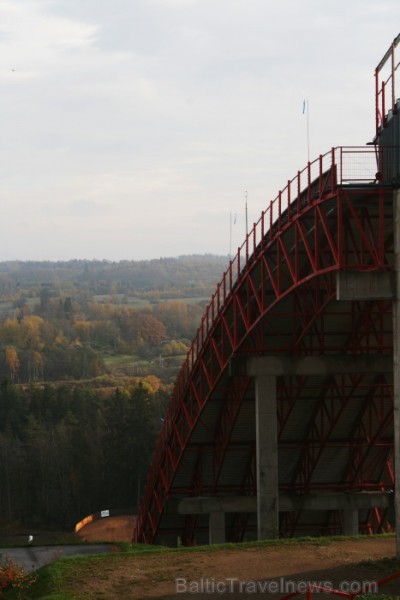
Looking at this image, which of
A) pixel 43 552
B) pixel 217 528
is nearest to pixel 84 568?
pixel 43 552

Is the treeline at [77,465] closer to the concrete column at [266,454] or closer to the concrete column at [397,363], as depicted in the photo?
the concrete column at [266,454]

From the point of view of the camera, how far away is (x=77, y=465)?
3659 inches

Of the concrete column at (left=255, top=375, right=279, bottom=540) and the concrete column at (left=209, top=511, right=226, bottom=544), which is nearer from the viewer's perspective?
the concrete column at (left=255, top=375, right=279, bottom=540)

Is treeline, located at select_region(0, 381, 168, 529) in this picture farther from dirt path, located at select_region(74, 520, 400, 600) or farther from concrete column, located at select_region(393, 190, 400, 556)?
concrete column, located at select_region(393, 190, 400, 556)

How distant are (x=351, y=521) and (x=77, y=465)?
52.4 metres

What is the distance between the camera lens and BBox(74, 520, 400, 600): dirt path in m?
25.6

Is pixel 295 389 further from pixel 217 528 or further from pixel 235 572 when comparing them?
pixel 235 572

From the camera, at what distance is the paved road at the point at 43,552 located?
120 feet

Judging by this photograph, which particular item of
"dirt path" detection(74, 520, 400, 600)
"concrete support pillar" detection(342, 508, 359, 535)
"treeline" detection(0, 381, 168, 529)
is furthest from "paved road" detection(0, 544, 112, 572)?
"treeline" detection(0, 381, 168, 529)

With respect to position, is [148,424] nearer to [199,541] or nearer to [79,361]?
[199,541]

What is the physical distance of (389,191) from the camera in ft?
94.6

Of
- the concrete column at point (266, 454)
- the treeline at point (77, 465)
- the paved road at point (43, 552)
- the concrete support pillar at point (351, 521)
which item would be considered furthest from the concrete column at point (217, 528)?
the treeline at point (77, 465)

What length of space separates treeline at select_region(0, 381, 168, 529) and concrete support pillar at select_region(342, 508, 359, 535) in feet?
155

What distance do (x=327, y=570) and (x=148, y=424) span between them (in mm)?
67182
